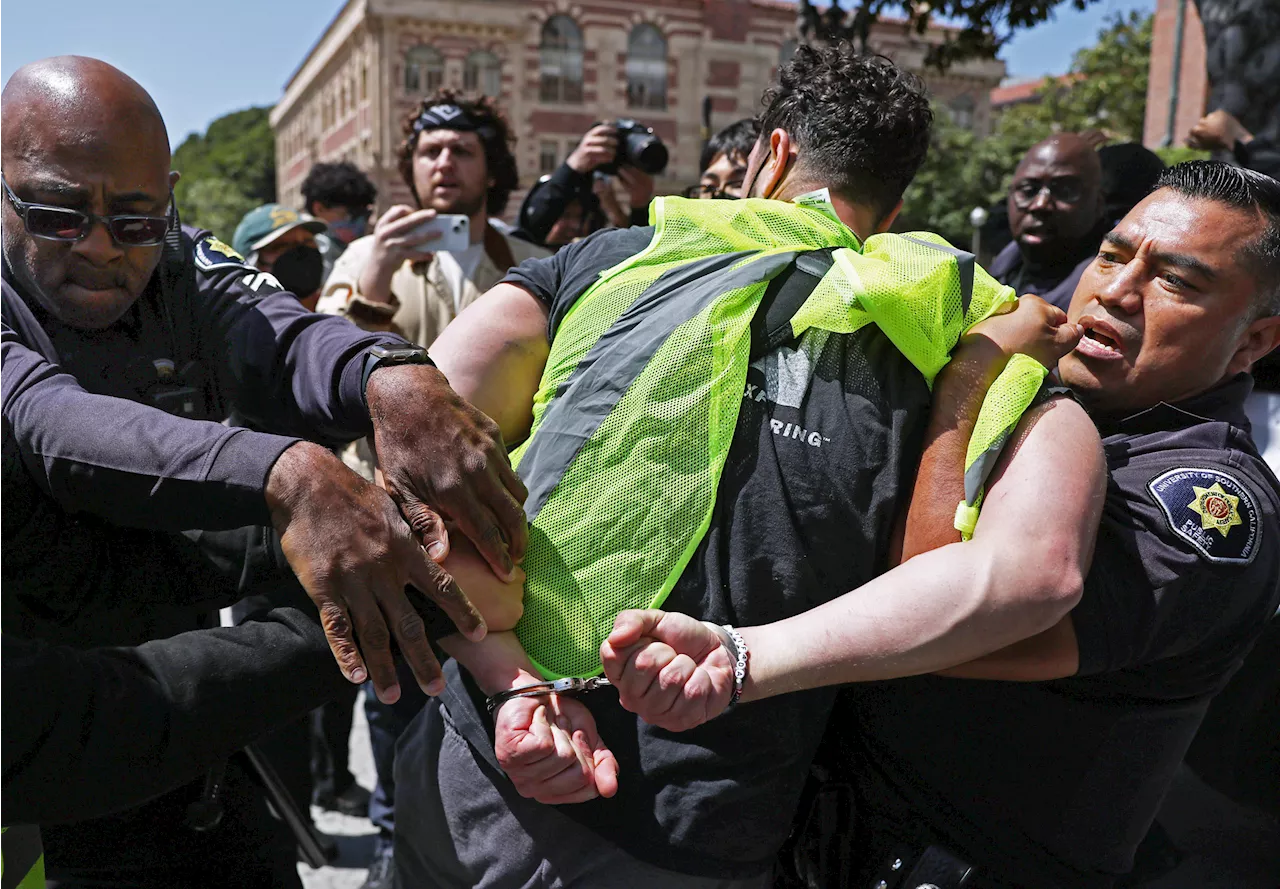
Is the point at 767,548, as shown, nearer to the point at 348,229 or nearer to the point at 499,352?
the point at 499,352

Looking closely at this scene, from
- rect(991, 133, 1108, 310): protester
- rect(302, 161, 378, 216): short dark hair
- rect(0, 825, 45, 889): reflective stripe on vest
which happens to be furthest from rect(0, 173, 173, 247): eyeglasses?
rect(302, 161, 378, 216): short dark hair

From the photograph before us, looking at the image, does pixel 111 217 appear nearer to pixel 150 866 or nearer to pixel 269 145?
pixel 150 866

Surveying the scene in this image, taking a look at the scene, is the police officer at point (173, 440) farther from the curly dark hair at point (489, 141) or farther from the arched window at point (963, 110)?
the arched window at point (963, 110)

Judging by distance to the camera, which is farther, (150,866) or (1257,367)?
(1257,367)

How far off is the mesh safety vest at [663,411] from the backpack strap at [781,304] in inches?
0.6

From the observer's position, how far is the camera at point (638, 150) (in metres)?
4.05

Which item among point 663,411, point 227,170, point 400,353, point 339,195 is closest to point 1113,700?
point 663,411

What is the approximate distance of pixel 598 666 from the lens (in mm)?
1589

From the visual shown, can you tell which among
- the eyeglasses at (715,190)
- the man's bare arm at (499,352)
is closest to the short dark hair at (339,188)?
the eyeglasses at (715,190)

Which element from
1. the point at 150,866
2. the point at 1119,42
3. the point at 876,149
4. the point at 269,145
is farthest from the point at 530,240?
the point at 269,145

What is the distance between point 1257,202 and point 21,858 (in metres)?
2.32

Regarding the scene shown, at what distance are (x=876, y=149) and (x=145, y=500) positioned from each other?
1300mm

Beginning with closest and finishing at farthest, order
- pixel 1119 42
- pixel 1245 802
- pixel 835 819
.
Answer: pixel 835 819
pixel 1245 802
pixel 1119 42

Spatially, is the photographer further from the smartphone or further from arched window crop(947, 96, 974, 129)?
arched window crop(947, 96, 974, 129)
